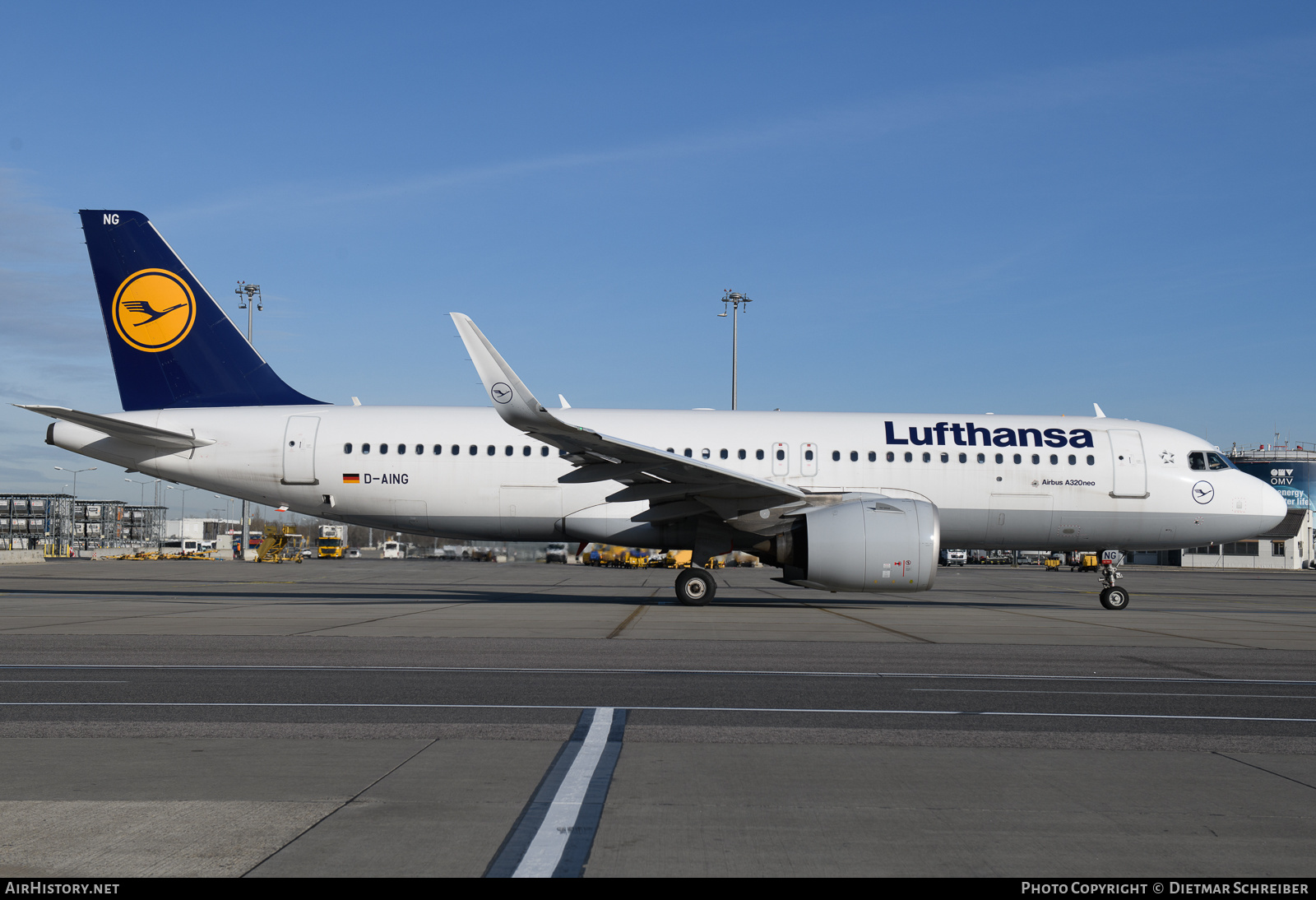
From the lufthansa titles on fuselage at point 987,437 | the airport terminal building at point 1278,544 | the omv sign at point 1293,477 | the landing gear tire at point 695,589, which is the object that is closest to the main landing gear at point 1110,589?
the lufthansa titles on fuselage at point 987,437

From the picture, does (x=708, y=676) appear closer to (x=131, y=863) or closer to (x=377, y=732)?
(x=377, y=732)

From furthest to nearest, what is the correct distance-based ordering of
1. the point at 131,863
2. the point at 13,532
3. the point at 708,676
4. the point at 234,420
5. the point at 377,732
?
the point at 13,532 → the point at 234,420 → the point at 708,676 → the point at 377,732 → the point at 131,863

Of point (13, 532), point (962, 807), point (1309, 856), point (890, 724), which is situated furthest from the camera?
point (13, 532)

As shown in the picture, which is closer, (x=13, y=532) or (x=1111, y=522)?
(x=1111, y=522)

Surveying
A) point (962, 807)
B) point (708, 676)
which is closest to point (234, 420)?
point (708, 676)

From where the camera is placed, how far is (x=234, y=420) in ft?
65.3

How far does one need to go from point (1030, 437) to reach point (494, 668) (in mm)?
14759

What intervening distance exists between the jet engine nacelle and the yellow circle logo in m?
13.8

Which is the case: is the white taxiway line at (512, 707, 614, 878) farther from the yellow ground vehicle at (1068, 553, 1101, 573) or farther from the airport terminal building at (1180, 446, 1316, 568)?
the airport terminal building at (1180, 446, 1316, 568)

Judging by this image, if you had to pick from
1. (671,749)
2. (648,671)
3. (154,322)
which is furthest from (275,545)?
(671,749)

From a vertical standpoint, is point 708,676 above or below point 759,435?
below

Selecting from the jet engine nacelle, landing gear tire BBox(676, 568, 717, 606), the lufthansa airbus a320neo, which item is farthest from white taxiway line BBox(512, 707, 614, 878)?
the lufthansa airbus a320neo

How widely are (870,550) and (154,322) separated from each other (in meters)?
15.3

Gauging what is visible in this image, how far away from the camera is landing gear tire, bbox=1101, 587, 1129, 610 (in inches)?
795
